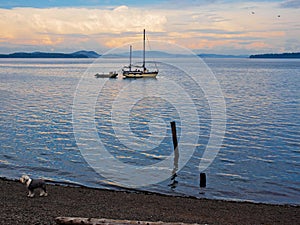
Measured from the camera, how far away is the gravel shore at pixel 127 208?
11.4 m

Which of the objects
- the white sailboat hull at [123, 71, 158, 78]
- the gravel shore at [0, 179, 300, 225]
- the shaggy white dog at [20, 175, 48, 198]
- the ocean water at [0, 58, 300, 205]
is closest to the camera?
the gravel shore at [0, 179, 300, 225]

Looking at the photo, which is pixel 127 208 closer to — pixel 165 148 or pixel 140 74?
pixel 165 148

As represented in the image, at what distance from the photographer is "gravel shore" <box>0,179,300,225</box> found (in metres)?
11.4

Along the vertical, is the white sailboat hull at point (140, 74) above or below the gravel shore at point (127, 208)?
above

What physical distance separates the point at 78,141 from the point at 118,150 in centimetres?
356

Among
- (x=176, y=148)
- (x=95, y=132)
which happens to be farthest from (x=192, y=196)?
(x=95, y=132)

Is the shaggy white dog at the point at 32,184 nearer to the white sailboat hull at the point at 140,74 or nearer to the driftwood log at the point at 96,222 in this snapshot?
the driftwood log at the point at 96,222

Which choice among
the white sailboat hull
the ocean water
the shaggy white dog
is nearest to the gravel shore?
the shaggy white dog

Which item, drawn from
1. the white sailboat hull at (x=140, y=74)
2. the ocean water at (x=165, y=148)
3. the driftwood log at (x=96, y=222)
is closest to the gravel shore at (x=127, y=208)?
the driftwood log at (x=96, y=222)

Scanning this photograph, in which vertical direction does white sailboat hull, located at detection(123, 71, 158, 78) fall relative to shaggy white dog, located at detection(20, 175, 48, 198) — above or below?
above

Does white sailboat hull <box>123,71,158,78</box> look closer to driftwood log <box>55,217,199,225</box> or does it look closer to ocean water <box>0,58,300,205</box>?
ocean water <box>0,58,300,205</box>

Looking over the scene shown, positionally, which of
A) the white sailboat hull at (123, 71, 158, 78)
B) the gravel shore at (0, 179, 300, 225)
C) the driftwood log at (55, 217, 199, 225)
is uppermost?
the white sailboat hull at (123, 71, 158, 78)

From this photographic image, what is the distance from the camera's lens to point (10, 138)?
1038 inches

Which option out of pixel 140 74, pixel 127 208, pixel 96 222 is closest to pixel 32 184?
pixel 127 208
